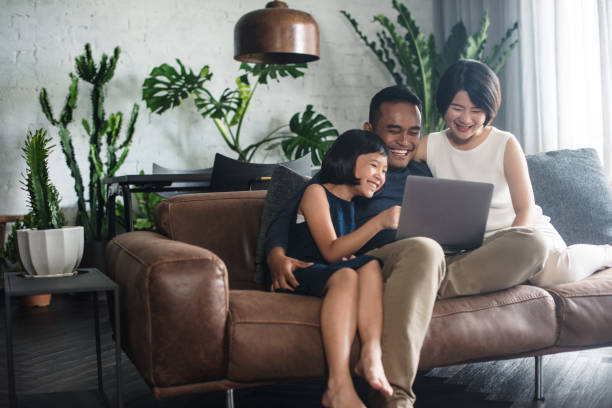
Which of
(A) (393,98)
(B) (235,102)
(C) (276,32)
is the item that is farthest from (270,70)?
(A) (393,98)

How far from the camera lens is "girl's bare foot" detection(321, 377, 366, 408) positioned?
1443 mm

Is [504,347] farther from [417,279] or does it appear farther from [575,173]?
[575,173]

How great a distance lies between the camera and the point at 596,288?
181cm

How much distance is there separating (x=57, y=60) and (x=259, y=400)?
3.08 metres

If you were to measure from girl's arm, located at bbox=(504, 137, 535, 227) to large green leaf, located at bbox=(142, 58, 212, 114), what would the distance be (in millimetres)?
2511

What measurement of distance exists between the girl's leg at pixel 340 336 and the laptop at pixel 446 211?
27 cm

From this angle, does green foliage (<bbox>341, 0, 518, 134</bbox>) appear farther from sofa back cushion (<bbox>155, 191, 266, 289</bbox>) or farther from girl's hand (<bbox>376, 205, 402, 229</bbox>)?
girl's hand (<bbox>376, 205, 402, 229</bbox>)

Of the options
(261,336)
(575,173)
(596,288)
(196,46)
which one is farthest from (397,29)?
(261,336)

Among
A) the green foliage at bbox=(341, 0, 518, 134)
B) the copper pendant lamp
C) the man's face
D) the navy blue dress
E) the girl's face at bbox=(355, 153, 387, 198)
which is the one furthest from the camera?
the green foliage at bbox=(341, 0, 518, 134)

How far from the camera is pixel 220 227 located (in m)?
2.04

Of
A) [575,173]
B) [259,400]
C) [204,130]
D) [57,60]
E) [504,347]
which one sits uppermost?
[57,60]

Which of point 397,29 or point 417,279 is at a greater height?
point 397,29

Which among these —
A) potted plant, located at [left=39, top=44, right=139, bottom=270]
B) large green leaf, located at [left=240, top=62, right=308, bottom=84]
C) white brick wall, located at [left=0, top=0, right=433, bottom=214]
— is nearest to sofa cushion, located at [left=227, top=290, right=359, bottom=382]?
potted plant, located at [left=39, top=44, right=139, bottom=270]

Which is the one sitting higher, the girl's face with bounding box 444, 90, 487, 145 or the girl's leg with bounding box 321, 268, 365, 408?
the girl's face with bounding box 444, 90, 487, 145
